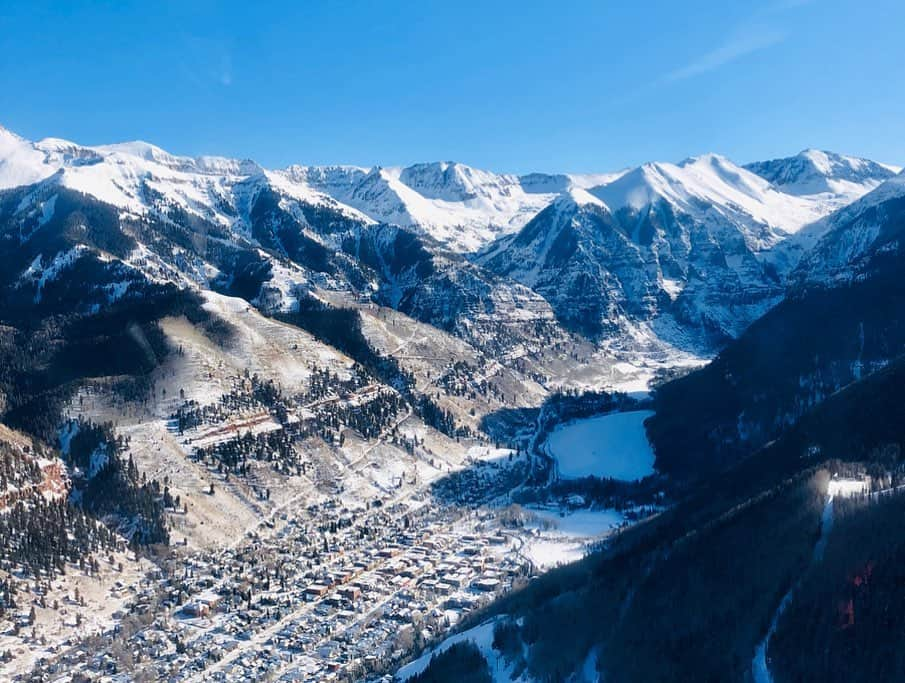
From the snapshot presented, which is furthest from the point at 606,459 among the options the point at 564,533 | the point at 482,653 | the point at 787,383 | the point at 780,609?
the point at 780,609

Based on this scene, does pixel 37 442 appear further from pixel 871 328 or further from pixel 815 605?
pixel 871 328

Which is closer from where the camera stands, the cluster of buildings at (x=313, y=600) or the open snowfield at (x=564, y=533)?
the cluster of buildings at (x=313, y=600)

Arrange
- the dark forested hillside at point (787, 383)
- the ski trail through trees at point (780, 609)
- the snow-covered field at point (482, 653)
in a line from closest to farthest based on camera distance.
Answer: the ski trail through trees at point (780, 609) → the snow-covered field at point (482, 653) → the dark forested hillside at point (787, 383)

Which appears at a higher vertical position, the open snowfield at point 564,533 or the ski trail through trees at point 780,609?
the ski trail through trees at point 780,609

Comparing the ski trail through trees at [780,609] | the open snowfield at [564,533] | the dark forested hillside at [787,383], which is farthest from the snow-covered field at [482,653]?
the dark forested hillside at [787,383]

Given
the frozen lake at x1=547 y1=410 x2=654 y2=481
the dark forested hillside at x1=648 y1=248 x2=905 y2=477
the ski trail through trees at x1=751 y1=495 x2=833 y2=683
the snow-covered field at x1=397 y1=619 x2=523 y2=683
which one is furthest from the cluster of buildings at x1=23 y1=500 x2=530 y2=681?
the dark forested hillside at x1=648 y1=248 x2=905 y2=477

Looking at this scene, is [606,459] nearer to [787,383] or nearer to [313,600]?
[787,383]

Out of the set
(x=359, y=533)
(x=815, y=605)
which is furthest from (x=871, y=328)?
(x=815, y=605)

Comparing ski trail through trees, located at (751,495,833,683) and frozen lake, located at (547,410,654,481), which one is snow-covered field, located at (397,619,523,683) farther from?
frozen lake, located at (547,410,654,481)

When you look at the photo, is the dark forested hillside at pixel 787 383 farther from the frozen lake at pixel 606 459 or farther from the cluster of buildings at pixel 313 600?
the cluster of buildings at pixel 313 600

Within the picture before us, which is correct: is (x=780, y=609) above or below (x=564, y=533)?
above

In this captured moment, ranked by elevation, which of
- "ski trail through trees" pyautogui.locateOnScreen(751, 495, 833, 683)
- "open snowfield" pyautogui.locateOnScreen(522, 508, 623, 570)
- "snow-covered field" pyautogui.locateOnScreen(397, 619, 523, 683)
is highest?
"ski trail through trees" pyautogui.locateOnScreen(751, 495, 833, 683)
